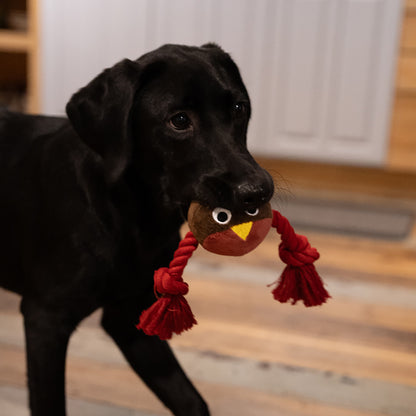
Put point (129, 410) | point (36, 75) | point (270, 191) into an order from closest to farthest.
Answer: point (270, 191) < point (129, 410) < point (36, 75)

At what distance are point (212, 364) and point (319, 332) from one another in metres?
0.35

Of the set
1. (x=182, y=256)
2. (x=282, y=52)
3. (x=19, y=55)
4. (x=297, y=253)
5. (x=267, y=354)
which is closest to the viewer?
(x=182, y=256)

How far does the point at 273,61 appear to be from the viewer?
3.23 meters

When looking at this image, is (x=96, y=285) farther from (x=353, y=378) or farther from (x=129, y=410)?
(x=353, y=378)

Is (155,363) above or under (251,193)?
under

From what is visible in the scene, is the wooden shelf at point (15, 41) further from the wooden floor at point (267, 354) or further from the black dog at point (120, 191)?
the black dog at point (120, 191)

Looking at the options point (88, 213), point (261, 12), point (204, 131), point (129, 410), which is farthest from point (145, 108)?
point (261, 12)

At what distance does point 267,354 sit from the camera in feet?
5.27

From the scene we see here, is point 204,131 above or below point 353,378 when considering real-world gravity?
above

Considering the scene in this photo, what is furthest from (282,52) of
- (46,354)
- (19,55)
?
(46,354)

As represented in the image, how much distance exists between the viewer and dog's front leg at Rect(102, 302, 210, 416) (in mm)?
1166

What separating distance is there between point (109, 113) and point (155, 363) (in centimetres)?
50

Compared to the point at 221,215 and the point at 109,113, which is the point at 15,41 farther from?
the point at 221,215

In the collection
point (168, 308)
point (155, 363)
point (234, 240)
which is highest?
point (234, 240)
